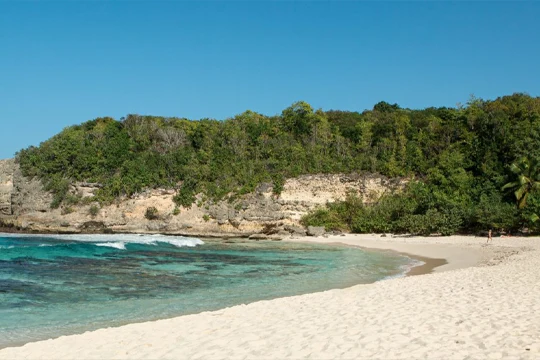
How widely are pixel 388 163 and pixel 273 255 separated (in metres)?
23.2

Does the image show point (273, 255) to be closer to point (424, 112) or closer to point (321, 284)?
point (321, 284)

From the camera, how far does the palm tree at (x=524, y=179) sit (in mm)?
33219

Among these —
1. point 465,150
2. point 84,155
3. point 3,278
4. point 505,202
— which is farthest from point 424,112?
point 3,278

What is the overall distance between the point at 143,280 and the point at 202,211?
1147 inches

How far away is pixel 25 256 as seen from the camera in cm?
2288

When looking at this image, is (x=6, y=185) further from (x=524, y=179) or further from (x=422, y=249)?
(x=524, y=179)

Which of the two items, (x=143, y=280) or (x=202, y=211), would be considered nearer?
(x=143, y=280)

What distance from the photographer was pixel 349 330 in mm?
7766

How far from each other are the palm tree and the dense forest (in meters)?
0.08

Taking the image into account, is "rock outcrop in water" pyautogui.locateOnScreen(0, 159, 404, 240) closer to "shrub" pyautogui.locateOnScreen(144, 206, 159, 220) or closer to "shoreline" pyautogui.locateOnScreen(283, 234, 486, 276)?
"shrub" pyautogui.locateOnScreen(144, 206, 159, 220)

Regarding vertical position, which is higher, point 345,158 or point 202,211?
point 345,158

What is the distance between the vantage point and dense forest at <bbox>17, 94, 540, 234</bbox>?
3588cm

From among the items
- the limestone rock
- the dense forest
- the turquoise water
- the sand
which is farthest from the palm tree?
the sand

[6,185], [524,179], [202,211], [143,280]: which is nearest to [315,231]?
[202,211]
